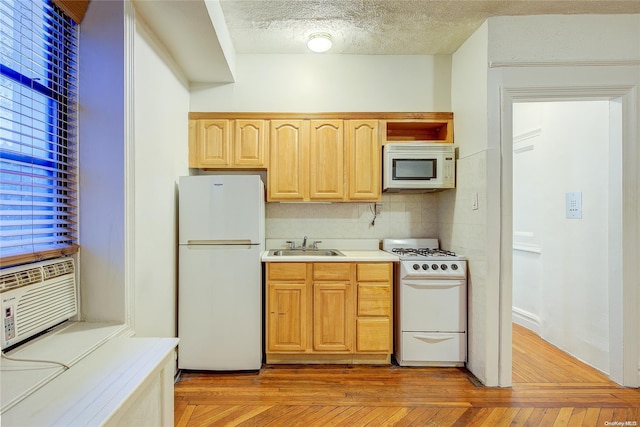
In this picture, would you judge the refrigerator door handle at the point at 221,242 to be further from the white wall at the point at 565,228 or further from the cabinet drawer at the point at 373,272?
the white wall at the point at 565,228

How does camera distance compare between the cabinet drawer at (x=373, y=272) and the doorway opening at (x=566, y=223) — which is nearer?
the doorway opening at (x=566, y=223)

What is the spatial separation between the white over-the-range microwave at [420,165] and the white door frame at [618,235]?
1.84ft

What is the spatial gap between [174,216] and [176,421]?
4.61ft

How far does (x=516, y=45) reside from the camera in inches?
95.7

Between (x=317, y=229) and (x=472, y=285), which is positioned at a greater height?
(x=317, y=229)

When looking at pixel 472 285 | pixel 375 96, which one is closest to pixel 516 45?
pixel 375 96

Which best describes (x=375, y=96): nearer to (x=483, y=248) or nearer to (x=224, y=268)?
(x=483, y=248)

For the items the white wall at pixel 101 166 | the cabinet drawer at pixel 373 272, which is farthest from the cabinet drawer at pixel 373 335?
the white wall at pixel 101 166

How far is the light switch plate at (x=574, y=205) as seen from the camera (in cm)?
281

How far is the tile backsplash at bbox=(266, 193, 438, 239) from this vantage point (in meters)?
3.32

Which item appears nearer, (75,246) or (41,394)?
(41,394)

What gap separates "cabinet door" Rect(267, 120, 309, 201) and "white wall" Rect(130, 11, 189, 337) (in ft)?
2.62

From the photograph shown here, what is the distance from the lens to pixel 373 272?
2.73m

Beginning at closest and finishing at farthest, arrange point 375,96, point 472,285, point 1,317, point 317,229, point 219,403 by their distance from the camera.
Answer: point 1,317, point 219,403, point 472,285, point 375,96, point 317,229
